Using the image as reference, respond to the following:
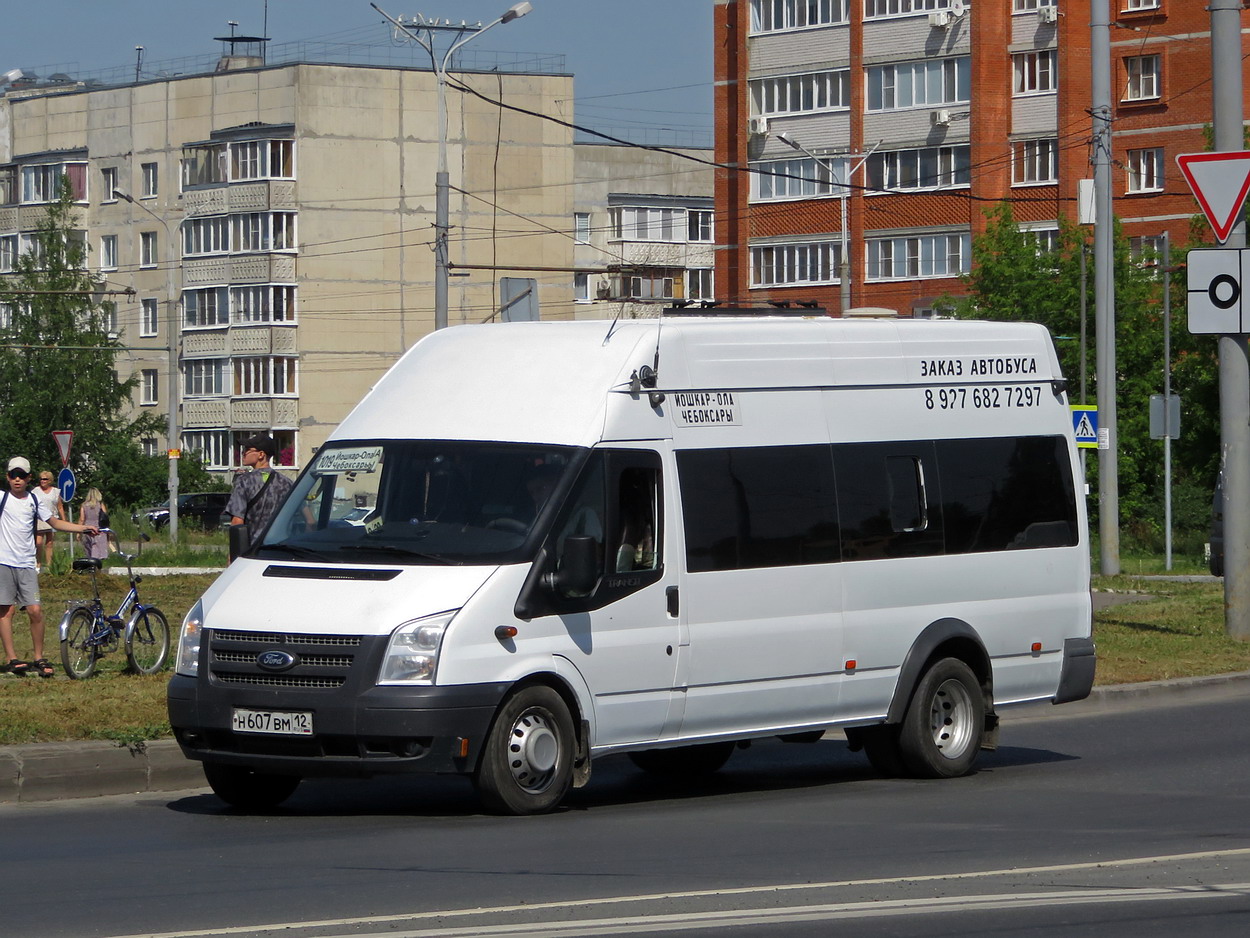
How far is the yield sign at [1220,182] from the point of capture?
63.7 ft

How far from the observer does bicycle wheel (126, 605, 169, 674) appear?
17.2 m

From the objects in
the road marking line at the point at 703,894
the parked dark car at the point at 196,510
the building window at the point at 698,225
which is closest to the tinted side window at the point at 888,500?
the road marking line at the point at 703,894

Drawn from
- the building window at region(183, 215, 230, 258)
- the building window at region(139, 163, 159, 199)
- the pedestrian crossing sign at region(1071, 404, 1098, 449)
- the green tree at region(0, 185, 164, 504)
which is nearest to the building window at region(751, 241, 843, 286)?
the building window at region(183, 215, 230, 258)

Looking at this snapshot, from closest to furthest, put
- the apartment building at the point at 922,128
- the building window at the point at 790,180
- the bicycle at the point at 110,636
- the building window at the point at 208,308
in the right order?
the bicycle at the point at 110,636
the apartment building at the point at 922,128
the building window at the point at 790,180
the building window at the point at 208,308

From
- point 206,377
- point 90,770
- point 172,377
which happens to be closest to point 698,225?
point 206,377

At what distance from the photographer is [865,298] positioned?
3184 inches

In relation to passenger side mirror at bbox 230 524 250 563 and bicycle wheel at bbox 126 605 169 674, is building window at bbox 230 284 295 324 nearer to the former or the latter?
bicycle wheel at bbox 126 605 169 674

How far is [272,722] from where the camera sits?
9.90 meters

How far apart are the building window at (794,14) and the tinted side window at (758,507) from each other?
73.4 meters

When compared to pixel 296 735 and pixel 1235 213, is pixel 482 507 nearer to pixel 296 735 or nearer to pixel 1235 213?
pixel 296 735

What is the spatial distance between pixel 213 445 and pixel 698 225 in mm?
28749

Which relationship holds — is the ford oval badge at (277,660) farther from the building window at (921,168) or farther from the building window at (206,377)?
the building window at (206,377)

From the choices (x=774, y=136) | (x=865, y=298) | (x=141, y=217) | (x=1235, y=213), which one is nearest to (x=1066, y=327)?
(x=865, y=298)

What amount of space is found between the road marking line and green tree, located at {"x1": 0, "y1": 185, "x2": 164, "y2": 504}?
70.3m
